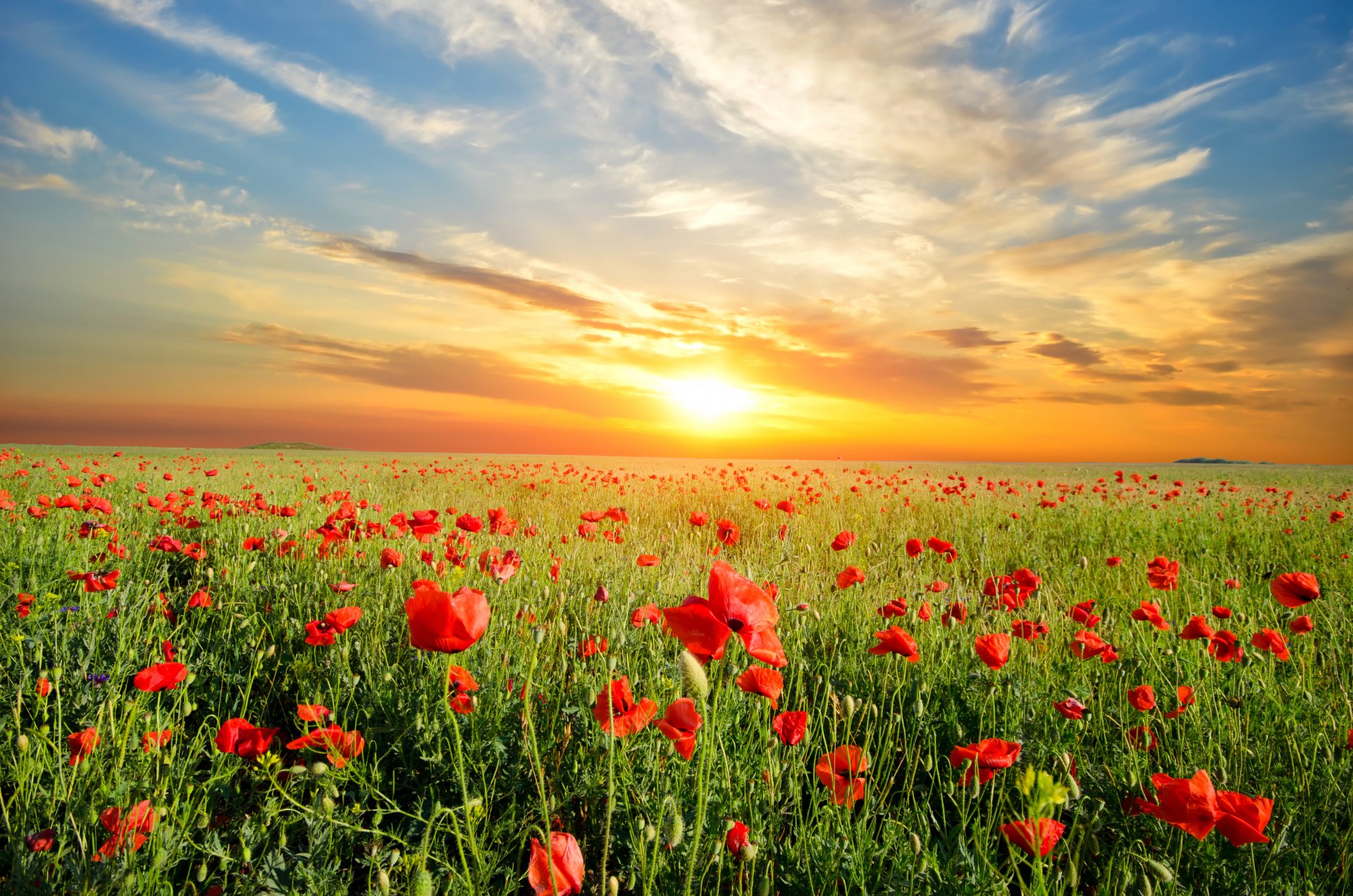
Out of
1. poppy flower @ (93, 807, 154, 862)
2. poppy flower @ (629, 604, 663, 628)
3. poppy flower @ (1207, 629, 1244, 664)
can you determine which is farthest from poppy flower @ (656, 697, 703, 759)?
poppy flower @ (1207, 629, 1244, 664)

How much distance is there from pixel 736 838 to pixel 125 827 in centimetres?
144

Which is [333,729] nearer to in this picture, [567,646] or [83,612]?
[567,646]

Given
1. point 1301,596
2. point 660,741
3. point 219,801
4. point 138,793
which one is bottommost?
point 219,801

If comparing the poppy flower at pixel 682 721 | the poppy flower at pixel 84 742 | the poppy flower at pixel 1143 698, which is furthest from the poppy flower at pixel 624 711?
the poppy flower at pixel 1143 698

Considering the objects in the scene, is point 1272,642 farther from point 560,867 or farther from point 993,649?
point 560,867

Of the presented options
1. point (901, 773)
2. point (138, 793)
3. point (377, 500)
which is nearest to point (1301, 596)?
point (901, 773)

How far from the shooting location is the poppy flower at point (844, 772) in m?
1.70

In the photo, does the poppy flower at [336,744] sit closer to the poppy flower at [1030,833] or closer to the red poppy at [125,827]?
the red poppy at [125,827]

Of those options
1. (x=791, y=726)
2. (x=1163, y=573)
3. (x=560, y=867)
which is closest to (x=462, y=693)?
(x=560, y=867)

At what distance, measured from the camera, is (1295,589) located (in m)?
2.63

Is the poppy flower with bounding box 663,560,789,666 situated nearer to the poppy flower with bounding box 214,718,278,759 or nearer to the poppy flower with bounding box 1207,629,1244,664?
the poppy flower with bounding box 214,718,278,759

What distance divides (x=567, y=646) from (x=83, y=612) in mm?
2096

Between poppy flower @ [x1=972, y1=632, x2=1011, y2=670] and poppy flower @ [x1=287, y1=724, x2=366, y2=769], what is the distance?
185cm

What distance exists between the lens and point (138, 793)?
1.91 m
